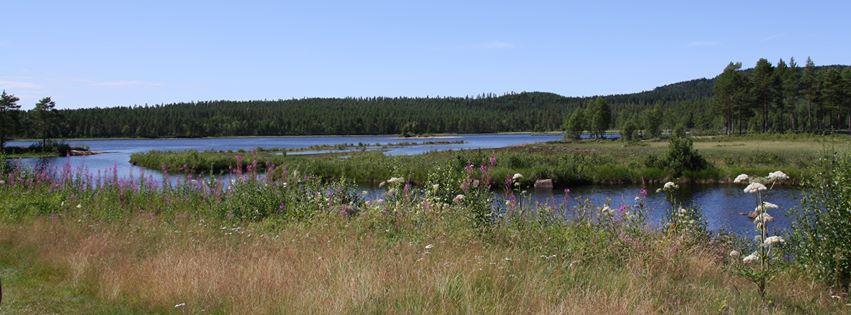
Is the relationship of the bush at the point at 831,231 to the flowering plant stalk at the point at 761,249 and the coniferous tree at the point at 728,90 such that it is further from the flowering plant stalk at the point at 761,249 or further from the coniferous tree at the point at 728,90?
the coniferous tree at the point at 728,90

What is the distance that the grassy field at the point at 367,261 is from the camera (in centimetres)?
571

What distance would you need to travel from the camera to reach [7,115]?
88.3m

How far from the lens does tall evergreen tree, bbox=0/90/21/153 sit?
87.6m

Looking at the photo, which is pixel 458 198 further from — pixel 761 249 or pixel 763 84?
pixel 763 84

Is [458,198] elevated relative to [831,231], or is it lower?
elevated

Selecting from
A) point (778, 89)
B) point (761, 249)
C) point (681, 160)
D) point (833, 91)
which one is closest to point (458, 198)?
point (761, 249)

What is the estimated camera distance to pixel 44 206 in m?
12.0

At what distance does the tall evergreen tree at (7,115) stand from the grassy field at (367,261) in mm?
91533

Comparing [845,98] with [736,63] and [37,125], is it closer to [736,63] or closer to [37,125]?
[736,63]

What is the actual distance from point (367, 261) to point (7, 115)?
10058 cm

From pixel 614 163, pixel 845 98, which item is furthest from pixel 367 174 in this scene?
pixel 845 98

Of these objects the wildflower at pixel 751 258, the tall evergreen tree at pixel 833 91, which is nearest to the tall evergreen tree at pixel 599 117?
the tall evergreen tree at pixel 833 91

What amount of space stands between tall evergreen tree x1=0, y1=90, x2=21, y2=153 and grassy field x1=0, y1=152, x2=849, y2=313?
9153cm

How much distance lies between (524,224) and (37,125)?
109 meters
